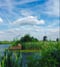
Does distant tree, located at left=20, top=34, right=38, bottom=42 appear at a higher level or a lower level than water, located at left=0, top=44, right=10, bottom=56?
higher

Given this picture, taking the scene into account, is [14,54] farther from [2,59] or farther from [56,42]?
[56,42]

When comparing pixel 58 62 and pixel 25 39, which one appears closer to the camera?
pixel 58 62

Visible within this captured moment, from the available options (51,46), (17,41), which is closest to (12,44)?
(17,41)

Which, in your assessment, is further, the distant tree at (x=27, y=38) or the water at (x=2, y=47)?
the distant tree at (x=27, y=38)

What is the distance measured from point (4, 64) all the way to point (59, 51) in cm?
88

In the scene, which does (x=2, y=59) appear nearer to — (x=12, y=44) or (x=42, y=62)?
(x=12, y=44)

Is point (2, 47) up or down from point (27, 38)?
down

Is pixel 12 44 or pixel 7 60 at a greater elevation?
pixel 12 44

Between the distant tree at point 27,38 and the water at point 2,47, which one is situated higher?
the distant tree at point 27,38

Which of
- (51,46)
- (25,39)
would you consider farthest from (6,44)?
(51,46)

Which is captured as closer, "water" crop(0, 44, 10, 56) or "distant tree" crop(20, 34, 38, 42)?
"water" crop(0, 44, 10, 56)

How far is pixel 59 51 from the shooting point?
12.6 feet

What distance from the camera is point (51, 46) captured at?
12.6ft

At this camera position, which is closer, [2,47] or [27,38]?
[2,47]
